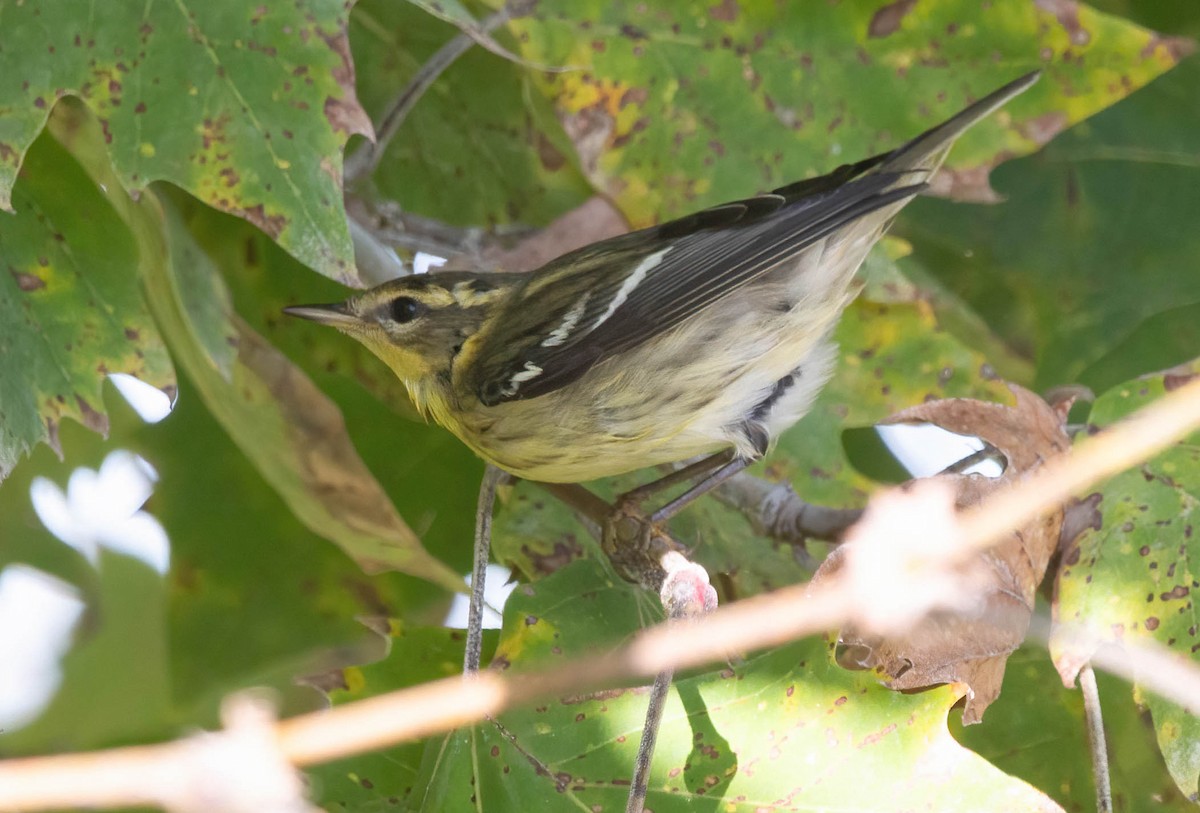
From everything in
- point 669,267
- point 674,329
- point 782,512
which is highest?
point 669,267

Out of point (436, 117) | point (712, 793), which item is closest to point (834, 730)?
point (712, 793)

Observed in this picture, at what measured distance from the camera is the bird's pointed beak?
7.55ft

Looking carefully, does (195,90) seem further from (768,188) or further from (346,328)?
(768,188)

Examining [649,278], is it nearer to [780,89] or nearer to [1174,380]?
[780,89]

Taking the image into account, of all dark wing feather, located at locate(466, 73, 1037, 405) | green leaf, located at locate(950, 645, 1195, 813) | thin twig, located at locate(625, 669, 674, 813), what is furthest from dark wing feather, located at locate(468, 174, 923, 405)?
thin twig, located at locate(625, 669, 674, 813)

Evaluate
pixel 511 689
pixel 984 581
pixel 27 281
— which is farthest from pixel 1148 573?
pixel 27 281

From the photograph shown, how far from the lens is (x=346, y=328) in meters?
2.40

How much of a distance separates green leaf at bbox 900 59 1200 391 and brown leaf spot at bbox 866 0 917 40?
0.47 m

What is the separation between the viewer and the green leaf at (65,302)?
1.84m

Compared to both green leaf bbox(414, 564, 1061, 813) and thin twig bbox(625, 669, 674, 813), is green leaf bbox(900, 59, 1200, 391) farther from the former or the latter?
thin twig bbox(625, 669, 674, 813)

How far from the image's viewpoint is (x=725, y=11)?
7.75ft

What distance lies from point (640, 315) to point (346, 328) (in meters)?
0.56

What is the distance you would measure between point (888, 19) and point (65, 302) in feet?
5.05

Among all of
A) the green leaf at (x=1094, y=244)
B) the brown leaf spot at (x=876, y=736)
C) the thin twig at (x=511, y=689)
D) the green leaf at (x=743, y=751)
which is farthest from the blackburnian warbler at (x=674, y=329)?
the thin twig at (x=511, y=689)
